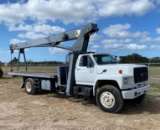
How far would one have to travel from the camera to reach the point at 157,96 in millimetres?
12148

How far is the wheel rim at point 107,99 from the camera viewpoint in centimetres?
892

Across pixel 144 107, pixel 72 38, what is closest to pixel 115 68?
pixel 144 107

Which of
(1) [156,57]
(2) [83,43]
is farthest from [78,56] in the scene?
(1) [156,57]

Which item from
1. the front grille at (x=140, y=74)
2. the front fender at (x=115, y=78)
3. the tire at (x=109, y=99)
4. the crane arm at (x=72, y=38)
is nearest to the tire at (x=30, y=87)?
the crane arm at (x=72, y=38)

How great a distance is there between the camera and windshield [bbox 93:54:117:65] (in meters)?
10.1

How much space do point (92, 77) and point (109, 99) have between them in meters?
1.27

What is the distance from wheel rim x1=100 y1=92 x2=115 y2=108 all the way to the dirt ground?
1.06ft

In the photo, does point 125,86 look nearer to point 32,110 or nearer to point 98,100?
point 98,100

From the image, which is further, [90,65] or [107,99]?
[90,65]

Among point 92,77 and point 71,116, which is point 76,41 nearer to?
point 92,77

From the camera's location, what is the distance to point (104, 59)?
10.4 m

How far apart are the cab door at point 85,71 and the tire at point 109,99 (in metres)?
0.84

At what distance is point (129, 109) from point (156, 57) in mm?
18871

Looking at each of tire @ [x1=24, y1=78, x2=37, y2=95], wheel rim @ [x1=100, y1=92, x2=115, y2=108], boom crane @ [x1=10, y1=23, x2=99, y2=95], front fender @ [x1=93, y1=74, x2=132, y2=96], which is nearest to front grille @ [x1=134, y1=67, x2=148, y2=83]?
front fender @ [x1=93, y1=74, x2=132, y2=96]
